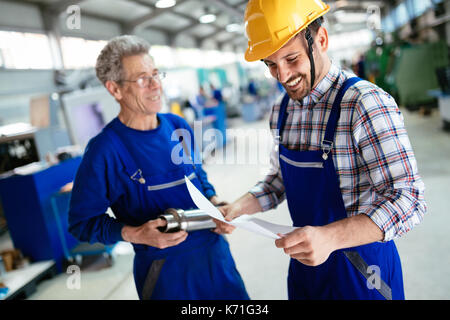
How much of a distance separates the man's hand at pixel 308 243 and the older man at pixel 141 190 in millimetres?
631

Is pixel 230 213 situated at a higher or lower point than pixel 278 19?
lower

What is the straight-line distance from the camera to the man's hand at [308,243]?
2.84 feet

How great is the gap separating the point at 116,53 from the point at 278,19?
78 cm

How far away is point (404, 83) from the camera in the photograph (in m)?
8.59

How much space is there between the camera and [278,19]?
1.04 meters

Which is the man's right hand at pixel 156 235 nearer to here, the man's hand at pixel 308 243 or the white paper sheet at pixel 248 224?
the white paper sheet at pixel 248 224

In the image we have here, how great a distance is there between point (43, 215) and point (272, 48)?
358 cm

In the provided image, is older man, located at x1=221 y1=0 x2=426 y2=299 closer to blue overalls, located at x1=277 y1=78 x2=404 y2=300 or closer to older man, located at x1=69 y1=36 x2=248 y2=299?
blue overalls, located at x1=277 y1=78 x2=404 y2=300

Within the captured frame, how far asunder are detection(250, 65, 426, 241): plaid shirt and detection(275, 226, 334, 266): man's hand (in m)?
0.14

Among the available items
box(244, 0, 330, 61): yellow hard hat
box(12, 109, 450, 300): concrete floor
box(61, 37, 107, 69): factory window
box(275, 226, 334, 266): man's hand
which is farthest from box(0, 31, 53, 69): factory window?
box(275, 226, 334, 266): man's hand

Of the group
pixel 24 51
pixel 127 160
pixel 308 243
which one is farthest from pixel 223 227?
pixel 24 51

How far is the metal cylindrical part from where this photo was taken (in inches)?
52.0

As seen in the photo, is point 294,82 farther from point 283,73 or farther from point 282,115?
point 282,115
